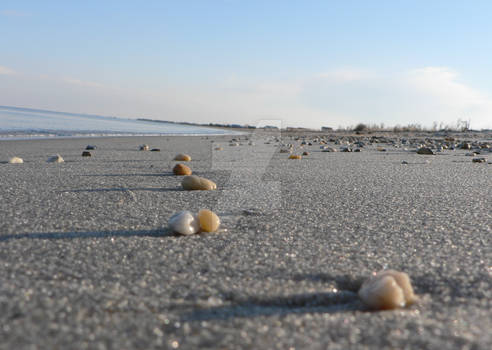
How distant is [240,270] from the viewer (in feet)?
4.22

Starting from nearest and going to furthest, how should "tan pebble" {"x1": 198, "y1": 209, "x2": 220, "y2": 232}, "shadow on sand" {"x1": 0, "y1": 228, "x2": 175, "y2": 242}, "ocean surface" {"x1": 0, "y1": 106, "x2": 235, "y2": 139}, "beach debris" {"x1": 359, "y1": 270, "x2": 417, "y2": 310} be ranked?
"beach debris" {"x1": 359, "y1": 270, "x2": 417, "y2": 310} → "shadow on sand" {"x1": 0, "y1": 228, "x2": 175, "y2": 242} → "tan pebble" {"x1": 198, "y1": 209, "x2": 220, "y2": 232} → "ocean surface" {"x1": 0, "y1": 106, "x2": 235, "y2": 139}

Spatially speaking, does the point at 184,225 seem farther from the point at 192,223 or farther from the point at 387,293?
the point at 387,293

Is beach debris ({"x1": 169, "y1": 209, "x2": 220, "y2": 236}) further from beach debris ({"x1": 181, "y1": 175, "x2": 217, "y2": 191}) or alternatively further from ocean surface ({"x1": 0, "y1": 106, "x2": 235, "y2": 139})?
ocean surface ({"x1": 0, "y1": 106, "x2": 235, "y2": 139})

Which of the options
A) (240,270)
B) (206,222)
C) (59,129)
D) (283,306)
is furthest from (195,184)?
(59,129)

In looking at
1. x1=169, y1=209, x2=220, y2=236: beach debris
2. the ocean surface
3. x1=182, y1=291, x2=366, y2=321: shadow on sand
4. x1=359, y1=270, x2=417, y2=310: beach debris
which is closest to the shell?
x1=169, y1=209, x2=220, y2=236: beach debris

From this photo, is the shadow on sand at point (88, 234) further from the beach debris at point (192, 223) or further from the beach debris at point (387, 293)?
the beach debris at point (387, 293)

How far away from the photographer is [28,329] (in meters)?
0.86

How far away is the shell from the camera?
1.65 metres

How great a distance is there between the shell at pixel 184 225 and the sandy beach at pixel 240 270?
0.03 m

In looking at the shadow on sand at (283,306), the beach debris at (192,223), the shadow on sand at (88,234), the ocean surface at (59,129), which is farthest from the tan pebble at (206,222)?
the ocean surface at (59,129)

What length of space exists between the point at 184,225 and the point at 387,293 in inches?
34.4

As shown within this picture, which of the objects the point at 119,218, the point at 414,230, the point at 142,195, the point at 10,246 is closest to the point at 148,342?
the point at 10,246

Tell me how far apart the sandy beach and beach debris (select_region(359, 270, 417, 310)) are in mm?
37

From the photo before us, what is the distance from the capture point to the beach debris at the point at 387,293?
1.03m
